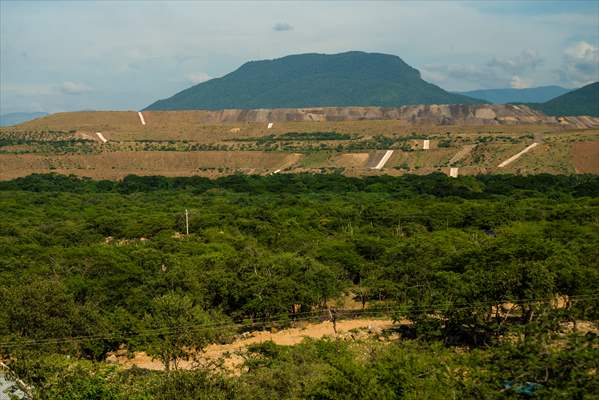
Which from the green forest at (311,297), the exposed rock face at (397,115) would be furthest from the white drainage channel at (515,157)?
the exposed rock face at (397,115)

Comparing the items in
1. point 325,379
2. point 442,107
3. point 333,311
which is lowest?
point 333,311

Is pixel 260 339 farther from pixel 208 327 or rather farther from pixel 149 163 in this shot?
pixel 149 163

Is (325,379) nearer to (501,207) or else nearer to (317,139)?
(501,207)

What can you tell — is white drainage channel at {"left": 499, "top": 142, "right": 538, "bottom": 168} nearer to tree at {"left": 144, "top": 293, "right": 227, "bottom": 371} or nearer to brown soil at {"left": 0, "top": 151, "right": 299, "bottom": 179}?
brown soil at {"left": 0, "top": 151, "right": 299, "bottom": 179}

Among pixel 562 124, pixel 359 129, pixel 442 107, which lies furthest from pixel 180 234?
pixel 442 107

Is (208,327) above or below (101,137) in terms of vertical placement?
below

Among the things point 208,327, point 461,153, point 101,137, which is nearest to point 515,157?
point 461,153
